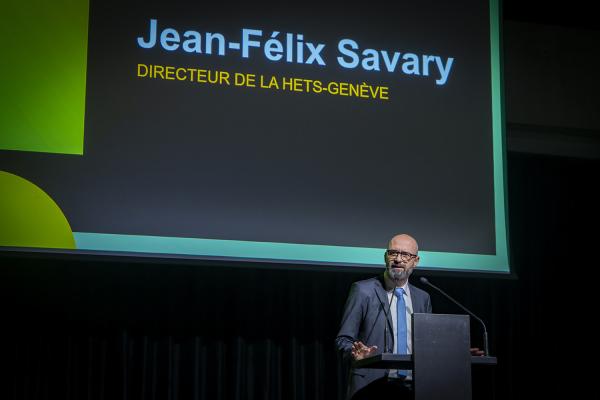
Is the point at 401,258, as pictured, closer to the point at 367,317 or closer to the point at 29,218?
the point at 367,317

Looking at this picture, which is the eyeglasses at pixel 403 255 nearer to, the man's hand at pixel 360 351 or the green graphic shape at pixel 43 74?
the man's hand at pixel 360 351

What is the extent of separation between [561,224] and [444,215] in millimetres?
1558

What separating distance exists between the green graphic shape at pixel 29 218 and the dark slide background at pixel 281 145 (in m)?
0.05

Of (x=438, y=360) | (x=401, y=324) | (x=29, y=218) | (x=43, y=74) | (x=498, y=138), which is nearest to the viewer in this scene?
(x=438, y=360)

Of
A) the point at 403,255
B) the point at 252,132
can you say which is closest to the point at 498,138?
the point at 252,132

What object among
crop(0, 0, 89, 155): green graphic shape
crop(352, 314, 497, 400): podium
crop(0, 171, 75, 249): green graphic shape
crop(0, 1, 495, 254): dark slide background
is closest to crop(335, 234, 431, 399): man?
crop(352, 314, 497, 400): podium

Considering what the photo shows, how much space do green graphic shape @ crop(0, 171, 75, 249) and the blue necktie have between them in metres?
1.42

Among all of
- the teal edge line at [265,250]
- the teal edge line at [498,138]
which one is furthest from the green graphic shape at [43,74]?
the teal edge line at [498,138]

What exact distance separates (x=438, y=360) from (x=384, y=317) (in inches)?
23.8

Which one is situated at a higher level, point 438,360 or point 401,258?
point 401,258

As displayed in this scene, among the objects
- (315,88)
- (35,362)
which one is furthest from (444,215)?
(35,362)

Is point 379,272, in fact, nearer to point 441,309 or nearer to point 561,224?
point 441,309

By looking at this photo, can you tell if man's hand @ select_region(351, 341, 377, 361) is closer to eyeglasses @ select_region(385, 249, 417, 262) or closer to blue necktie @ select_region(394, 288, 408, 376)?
blue necktie @ select_region(394, 288, 408, 376)

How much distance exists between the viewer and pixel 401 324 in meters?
3.40
